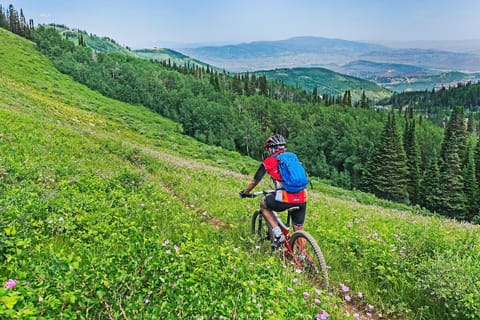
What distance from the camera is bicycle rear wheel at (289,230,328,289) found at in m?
5.62

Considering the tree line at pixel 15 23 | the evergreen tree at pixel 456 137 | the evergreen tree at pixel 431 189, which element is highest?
the tree line at pixel 15 23

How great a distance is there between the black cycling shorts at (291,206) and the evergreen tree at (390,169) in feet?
236

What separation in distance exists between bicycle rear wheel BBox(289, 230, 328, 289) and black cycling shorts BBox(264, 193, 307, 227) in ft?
1.25

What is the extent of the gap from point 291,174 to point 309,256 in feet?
5.15

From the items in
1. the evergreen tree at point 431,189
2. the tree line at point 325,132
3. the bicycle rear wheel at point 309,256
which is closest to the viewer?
the bicycle rear wheel at point 309,256

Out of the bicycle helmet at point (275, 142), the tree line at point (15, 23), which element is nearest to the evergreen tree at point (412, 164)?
the bicycle helmet at point (275, 142)

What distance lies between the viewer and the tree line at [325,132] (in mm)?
67256

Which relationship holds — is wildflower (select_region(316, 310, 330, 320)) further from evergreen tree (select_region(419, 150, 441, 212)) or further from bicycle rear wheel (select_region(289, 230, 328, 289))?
evergreen tree (select_region(419, 150, 441, 212))

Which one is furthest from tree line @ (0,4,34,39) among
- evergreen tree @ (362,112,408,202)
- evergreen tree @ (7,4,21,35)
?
evergreen tree @ (362,112,408,202)

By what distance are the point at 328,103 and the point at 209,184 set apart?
142607mm

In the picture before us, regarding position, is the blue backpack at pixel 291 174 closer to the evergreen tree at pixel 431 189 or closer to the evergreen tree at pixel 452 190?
the evergreen tree at pixel 452 190

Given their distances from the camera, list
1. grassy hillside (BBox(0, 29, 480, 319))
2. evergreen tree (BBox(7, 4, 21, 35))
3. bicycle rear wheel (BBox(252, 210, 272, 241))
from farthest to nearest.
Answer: evergreen tree (BBox(7, 4, 21, 35))
bicycle rear wheel (BBox(252, 210, 272, 241))
grassy hillside (BBox(0, 29, 480, 319))

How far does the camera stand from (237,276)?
14.8 ft

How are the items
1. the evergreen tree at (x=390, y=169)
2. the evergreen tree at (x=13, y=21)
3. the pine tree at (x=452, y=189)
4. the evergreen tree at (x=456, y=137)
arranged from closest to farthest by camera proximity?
1. the pine tree at (x=452, y=189)
2. the evergreen tree at (x=390, y=169)
3. the evergreen tree at (x=456, y=137)
4. the evergreen tree at (x=13, y=21)
